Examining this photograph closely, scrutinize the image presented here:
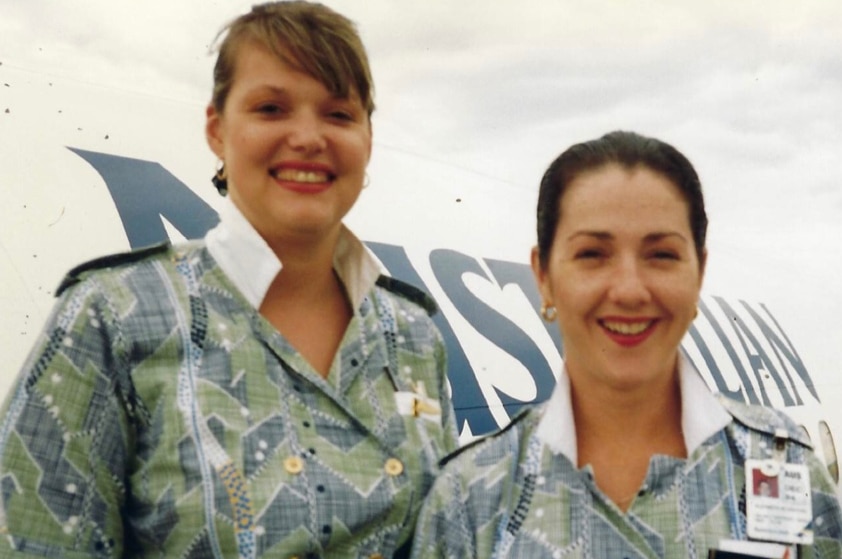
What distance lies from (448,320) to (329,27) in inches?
107

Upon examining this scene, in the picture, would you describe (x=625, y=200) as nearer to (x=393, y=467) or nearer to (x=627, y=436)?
(x=627, y=436)

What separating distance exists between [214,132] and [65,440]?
0.84m

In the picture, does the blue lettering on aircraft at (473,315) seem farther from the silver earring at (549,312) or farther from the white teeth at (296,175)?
the silver earring at (549,312)

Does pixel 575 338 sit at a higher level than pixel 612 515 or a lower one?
higher

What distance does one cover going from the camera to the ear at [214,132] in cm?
228

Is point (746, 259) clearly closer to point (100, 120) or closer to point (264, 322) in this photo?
point (100, 120)

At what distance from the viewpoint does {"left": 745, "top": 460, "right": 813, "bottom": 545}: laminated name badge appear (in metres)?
1.91

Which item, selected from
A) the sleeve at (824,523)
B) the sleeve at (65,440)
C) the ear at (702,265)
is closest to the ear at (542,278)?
the ear at (702,265)

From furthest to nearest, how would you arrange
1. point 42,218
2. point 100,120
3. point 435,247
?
point 435,247 < point 100,120 < point 42,218

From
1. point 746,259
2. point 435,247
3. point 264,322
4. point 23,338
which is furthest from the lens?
point 746,259

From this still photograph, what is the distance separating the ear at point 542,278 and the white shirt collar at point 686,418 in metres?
0.21

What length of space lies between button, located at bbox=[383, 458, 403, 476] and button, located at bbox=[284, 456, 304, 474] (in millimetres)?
240

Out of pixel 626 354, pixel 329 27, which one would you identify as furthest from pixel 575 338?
pixel 329 27

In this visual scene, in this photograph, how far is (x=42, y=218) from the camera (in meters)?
3.24
